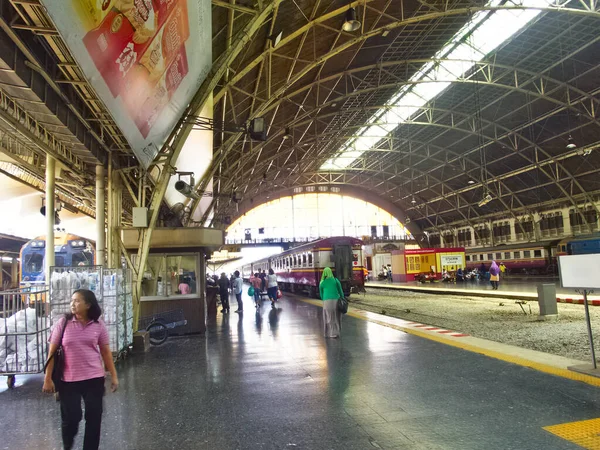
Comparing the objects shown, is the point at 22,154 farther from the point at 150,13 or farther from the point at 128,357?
the point at 150,13

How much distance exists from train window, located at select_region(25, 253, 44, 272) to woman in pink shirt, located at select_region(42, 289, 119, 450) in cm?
1681

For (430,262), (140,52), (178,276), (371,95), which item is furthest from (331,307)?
(430,262)

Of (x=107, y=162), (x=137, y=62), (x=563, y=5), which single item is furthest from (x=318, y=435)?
(x=563, y=5)

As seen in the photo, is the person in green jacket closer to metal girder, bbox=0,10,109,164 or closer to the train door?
metal girder, bbox=0,10,109,164

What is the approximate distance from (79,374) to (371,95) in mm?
28211

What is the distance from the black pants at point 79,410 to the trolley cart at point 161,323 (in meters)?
6.18

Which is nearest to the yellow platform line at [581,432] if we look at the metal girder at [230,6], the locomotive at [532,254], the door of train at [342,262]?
the metal girder at [230,6]

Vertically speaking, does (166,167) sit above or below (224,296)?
above

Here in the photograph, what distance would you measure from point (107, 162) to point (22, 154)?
199 cm

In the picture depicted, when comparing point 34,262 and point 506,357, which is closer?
point 506,357

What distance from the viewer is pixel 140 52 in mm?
5070

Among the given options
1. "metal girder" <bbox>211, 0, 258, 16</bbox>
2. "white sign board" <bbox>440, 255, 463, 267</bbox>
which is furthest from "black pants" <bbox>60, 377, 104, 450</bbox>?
"white sign board" <bbox>440, 255, 463, 267</bbox>

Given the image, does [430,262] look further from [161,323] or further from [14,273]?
[161,323]

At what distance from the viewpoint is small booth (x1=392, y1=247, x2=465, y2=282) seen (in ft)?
118
